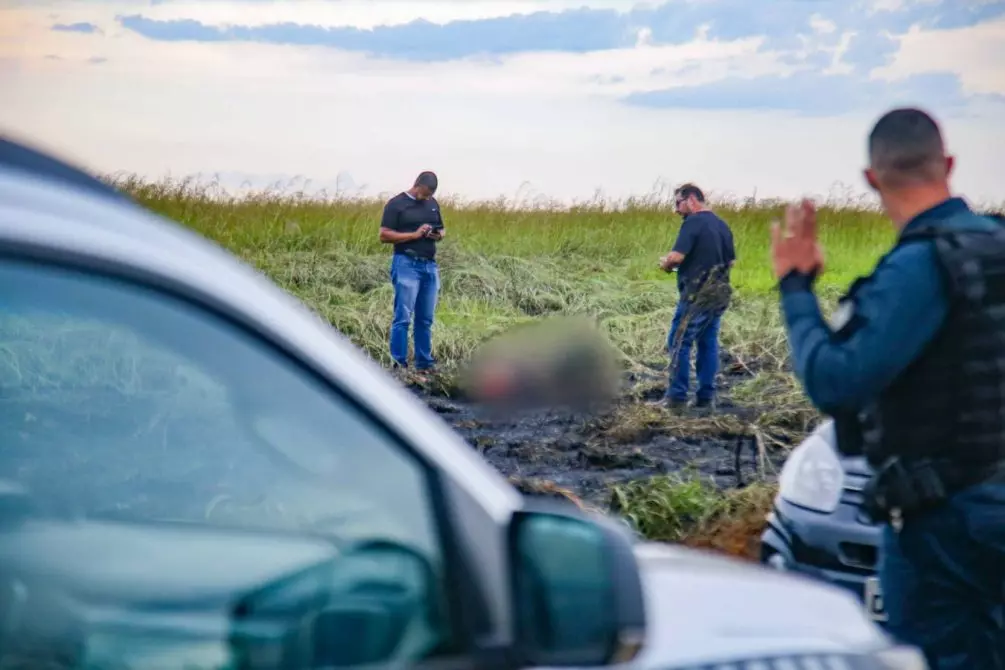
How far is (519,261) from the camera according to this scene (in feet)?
52.9

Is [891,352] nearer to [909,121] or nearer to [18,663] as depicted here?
[909,121]

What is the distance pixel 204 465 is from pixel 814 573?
213cm

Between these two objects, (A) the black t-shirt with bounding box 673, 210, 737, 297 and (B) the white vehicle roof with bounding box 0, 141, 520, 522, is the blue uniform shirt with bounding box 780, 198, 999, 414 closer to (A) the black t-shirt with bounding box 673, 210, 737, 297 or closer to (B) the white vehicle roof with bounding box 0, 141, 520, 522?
(B) the white vehicle roof with bounding box 0, 141, 520, 522

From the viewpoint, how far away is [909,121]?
2.75 metres

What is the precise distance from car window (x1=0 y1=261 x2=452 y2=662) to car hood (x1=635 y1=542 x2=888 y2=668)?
0.39 metres

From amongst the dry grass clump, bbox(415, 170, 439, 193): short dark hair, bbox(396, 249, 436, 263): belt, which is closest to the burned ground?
the dry grass clump

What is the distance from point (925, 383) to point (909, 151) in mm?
502

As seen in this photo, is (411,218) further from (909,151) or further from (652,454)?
(909,151)

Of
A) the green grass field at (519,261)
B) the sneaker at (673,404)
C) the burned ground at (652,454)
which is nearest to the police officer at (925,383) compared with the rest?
the burned ground at (652,454)

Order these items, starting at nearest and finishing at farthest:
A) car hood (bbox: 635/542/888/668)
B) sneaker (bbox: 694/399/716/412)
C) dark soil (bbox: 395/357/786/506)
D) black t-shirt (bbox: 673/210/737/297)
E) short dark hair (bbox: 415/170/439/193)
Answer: car hood (bbox: 635/542/888/668)
dark soil (bbox: 395/357/786/506)
black t-shirt (bbox: 673/210/737/297)
sneaker (bbox: 694/399/716/412)
short dark hair (bbox: 415/170/439/193)

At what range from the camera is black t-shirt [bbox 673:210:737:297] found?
927 centimetres

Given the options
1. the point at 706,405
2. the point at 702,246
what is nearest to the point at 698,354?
the point at 706,405

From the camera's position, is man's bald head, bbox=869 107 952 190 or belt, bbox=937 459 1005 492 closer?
belt, bbox=937 459 1005 492

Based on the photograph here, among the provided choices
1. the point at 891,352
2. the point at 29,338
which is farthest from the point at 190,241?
the point at 891,352
